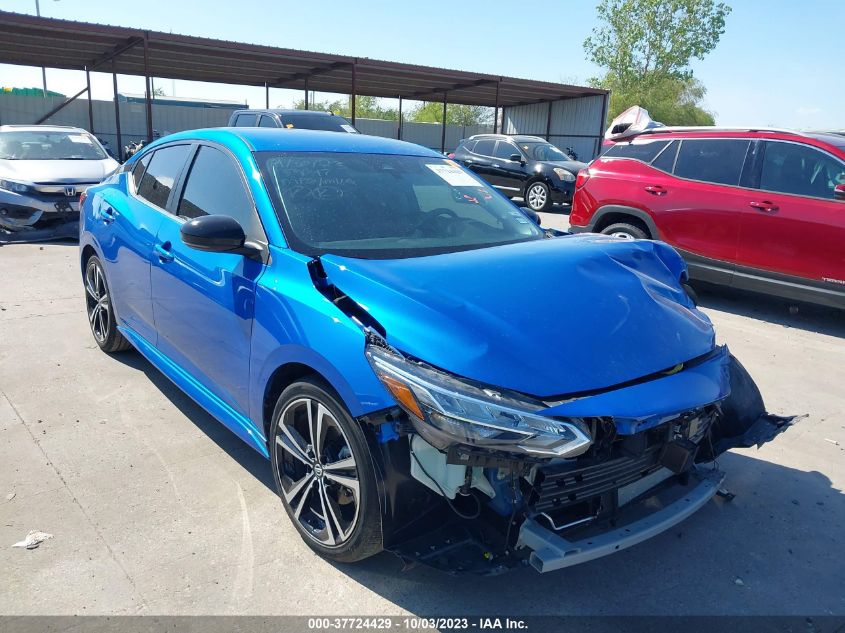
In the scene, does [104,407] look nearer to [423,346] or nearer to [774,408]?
[423,346]

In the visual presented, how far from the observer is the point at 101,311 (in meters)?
4.84

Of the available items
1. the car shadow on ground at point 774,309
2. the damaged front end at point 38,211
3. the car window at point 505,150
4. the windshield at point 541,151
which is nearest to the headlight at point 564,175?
the windshield at point 541,151

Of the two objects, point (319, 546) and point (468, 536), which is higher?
point (468, 536)

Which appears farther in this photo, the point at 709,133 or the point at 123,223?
the point at 709,133

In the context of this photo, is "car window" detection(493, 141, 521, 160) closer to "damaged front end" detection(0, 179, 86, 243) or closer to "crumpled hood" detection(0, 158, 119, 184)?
"crumpled hood" detection(0, 158, 119, 184)

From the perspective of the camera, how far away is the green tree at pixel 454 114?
59.5 m

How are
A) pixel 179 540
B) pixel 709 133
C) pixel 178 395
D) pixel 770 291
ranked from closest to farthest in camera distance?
pixel 179 540
pixel 178 395
pixel 770 291
pixel 709 133

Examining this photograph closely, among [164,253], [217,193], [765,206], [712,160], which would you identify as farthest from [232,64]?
[217,193]

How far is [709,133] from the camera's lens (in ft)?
22.9

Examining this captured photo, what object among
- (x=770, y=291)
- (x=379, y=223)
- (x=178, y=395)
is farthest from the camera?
(x=770, y=291)

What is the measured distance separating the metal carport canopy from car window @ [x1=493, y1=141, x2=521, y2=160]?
6.42m

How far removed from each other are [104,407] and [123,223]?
1.18m

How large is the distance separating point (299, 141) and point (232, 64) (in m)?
20.0

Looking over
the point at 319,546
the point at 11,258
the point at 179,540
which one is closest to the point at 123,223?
the point at 179,540
